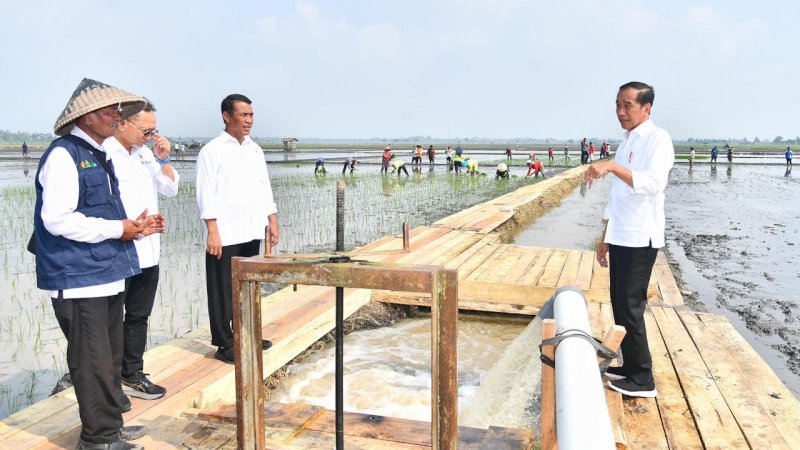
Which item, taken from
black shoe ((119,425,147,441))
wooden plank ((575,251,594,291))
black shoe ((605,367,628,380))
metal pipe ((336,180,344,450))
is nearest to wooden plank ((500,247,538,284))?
wooden plank ((575,251,594,291))

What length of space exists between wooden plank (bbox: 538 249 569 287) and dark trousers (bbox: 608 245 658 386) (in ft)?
7.36

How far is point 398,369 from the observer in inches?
171

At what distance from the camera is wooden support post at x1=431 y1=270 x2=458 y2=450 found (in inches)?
72.6

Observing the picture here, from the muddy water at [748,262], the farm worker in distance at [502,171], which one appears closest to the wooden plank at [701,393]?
the muddy water at [748,262]

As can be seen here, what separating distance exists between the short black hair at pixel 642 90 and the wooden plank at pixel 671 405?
5.39 feet

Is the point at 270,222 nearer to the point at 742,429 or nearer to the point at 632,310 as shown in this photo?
the point at 632,310

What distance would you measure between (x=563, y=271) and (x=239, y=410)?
4.47m

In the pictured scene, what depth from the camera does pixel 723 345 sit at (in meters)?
3.85

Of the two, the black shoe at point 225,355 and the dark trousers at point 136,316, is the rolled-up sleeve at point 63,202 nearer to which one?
the dark trousers at point 136,316

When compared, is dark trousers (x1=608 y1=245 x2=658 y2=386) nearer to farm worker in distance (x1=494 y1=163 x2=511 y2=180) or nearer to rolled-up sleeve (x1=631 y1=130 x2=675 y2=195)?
rolled-up sleeve (x1=631 y1=130 x2=675 y2=195)

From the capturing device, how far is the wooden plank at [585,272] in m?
5.28

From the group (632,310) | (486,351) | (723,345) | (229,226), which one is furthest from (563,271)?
(229,226)

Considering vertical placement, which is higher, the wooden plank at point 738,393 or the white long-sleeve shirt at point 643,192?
the white long-sleeve shirt at point 643,192

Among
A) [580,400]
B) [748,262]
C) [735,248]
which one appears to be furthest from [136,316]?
[735,248]
